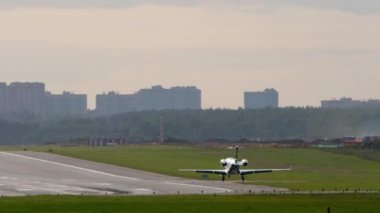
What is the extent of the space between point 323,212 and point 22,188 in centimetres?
3962

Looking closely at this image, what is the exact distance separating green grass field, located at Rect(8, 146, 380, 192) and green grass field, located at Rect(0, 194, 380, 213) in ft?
52.3

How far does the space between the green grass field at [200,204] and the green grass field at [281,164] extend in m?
15.9

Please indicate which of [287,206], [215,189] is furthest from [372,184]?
[287,206]

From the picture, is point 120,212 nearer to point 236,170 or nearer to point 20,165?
point 236,170

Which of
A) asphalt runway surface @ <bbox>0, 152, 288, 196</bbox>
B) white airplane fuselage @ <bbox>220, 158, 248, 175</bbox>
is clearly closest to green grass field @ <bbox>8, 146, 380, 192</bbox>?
white airplane fuselage @ <bbox>220, 158, 248, 175</bbox>

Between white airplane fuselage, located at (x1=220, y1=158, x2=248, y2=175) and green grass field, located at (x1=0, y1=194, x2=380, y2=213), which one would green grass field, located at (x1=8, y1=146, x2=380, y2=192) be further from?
green grass field, located at (x1=0, y1=194, x2=380, y2=213)

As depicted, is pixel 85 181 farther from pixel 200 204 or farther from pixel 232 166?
pixel 200 204

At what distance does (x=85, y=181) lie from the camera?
121m

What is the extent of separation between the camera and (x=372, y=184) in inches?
4456

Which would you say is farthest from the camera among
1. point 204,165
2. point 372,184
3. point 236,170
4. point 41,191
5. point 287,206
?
point 204,165

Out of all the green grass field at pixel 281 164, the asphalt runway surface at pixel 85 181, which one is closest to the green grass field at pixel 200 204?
the asphalt runway surface at pixel 85 181

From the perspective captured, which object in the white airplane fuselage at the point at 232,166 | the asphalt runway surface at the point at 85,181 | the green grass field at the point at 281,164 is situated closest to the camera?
the asphalt runway surface at the point at 85,181

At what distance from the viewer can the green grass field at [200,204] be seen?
75.6 metres

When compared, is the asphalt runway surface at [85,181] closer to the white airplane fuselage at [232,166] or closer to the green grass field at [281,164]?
the white airplane fuselage at [232,166]
